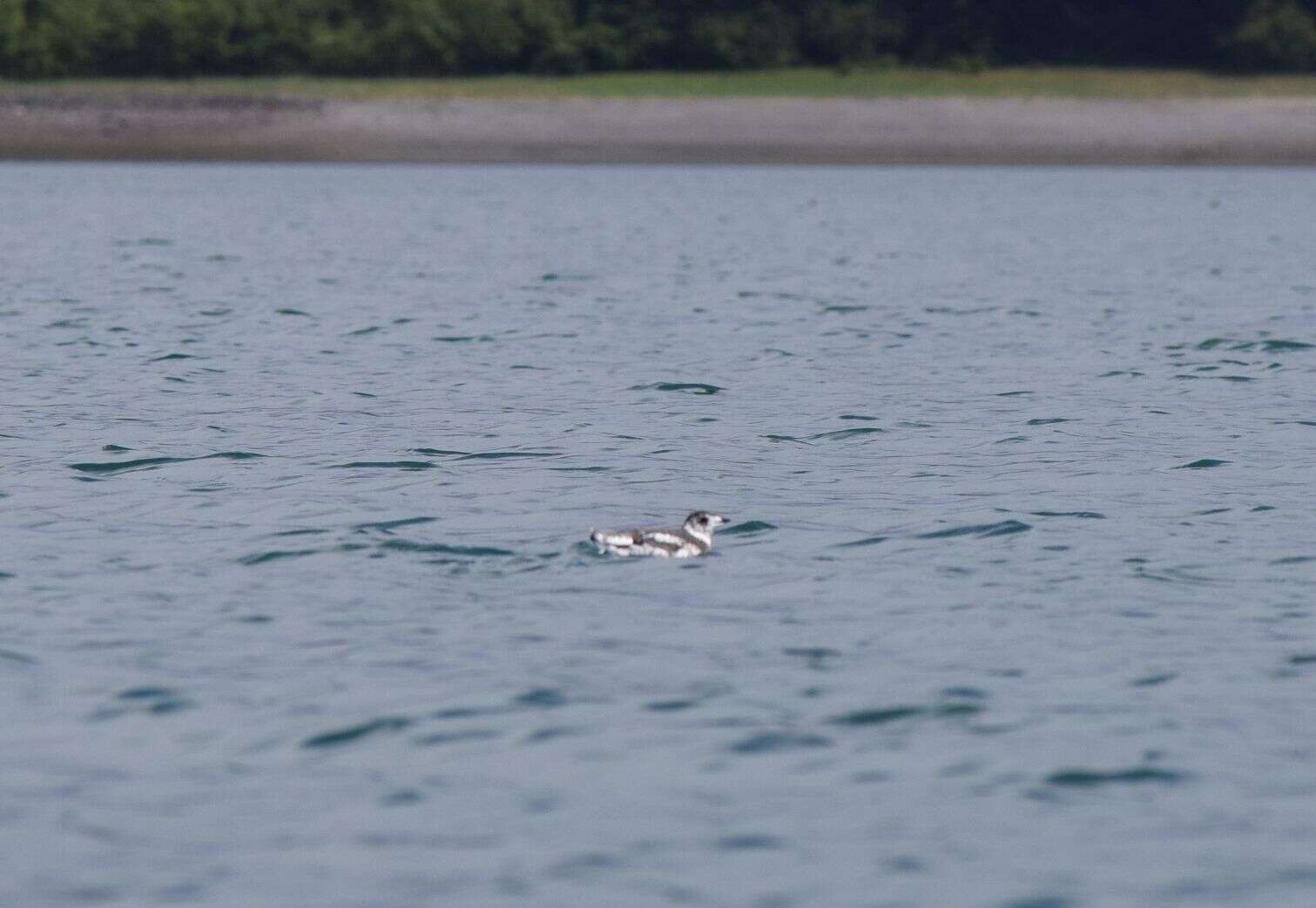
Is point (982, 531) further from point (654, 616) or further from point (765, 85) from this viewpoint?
point (765, 85)

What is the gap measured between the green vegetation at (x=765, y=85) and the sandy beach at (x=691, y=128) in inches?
56.3

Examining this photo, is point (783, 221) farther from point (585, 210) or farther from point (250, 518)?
point (250, 518)

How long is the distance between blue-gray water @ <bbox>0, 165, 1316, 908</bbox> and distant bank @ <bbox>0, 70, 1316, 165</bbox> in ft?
190

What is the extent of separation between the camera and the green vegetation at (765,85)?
8788cm

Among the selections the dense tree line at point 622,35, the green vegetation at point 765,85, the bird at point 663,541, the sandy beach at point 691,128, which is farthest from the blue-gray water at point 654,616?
the dense tree line at point 622,35

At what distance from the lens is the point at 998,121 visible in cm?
8512

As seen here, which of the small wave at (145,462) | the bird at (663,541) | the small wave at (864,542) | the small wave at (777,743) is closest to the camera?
the small wave at (777,743)

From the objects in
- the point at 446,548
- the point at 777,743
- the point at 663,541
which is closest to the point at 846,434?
the point at 663,541

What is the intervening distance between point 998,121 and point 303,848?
7991 centimetres

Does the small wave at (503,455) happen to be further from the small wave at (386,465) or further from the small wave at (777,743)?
the small wave at (777,743)

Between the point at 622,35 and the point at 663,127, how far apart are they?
13.6 meters

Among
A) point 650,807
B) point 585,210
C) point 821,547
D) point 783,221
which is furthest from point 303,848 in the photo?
point 585,210

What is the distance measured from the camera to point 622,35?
320ft

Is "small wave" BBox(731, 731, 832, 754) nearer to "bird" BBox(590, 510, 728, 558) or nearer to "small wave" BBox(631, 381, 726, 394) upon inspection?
"bird" BBox(590, 510, 728, 558)
